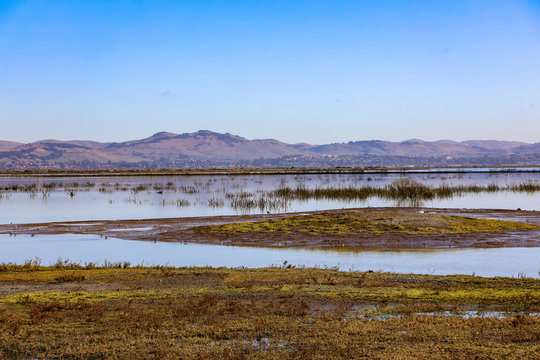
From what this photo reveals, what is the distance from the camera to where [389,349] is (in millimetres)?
8562

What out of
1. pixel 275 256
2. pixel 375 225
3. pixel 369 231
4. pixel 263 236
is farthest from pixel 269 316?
pixel 375 225

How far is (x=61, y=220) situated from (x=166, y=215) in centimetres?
637

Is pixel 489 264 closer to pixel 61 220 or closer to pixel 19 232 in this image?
pixel 19 232

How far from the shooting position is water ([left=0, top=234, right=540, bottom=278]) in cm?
1847

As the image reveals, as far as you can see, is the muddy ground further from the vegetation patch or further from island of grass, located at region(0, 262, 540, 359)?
island of grass, located at region(0, 262, 540, 359)

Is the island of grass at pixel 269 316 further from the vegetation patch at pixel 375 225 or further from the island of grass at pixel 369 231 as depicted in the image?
the vegetation patch at pixel 375 225

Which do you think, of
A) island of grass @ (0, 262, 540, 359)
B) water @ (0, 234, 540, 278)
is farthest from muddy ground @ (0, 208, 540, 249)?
island of grass @ (0, 262, 540, 359)

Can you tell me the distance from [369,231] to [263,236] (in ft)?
16.1

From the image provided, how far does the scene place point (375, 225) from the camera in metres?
28.0

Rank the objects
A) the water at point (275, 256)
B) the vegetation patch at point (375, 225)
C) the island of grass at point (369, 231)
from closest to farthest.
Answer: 1. the water at point (275, 256)
2. the island of grass at point (369, 231)
3. the vegetation patch at point (375, 225)

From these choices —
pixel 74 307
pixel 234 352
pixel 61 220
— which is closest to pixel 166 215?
pixel 61 220

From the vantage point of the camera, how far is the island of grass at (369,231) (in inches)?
969

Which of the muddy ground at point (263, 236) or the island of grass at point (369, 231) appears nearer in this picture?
the muddy ground at point (263, 236)

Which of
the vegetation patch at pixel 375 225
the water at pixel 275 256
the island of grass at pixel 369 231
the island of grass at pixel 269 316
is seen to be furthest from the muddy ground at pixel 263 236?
the island of grass at pixel 269 316
